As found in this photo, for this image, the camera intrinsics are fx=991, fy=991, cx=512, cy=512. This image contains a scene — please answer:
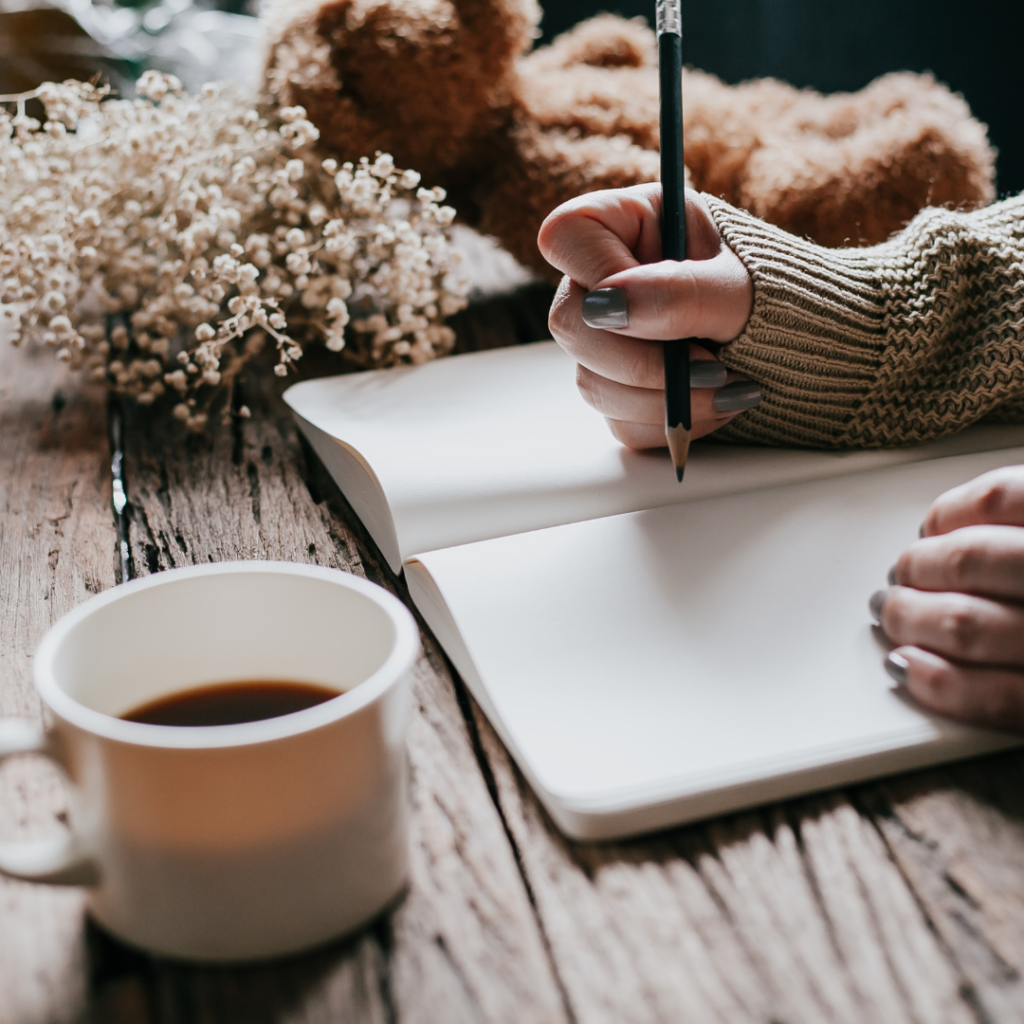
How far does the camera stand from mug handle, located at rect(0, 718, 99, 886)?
12.6 inches

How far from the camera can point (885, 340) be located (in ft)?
2.05

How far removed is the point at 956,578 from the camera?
1.39 ft

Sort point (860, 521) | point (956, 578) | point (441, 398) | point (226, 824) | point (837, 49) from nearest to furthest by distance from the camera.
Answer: point (226, 824), point (956, 578), point (860, 521), point (441, 398), point (837, 49)

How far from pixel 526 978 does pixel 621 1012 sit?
0.03 m

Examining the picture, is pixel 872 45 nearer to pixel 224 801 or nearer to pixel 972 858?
pixel 972 858

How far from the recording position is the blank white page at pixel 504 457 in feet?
1.85

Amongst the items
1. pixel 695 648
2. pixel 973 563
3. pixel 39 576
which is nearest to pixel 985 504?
pixel 973 563

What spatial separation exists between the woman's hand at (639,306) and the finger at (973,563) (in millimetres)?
189

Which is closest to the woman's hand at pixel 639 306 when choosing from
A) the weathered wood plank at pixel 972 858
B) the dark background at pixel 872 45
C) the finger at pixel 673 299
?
the finger at pixel 673 299

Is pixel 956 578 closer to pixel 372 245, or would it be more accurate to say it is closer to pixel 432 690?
pixel 432 690

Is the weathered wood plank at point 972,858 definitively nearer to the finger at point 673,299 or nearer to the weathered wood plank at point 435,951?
the weathered wood plank at point 435,951

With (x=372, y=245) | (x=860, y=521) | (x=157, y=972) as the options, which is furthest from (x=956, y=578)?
(x=372, y=245)

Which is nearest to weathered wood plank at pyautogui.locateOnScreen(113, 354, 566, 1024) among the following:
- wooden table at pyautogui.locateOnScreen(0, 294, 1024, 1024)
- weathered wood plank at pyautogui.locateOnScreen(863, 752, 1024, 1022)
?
wooden table at pyautogui.locateOnScreen(0, 294, 1024, 1024)

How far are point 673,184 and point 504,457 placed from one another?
0.61ft
